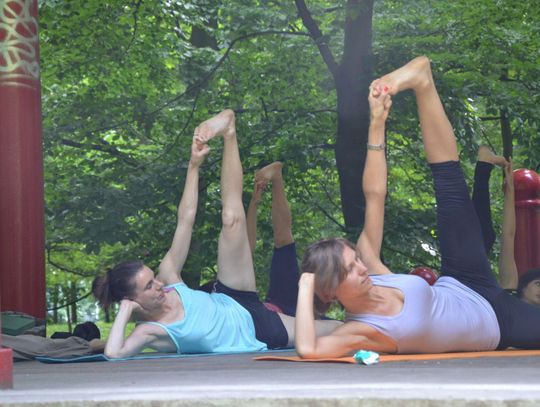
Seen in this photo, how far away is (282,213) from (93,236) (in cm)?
454

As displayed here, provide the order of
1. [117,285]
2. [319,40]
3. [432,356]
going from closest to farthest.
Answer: [432,356]
[117,285]
[319,40]

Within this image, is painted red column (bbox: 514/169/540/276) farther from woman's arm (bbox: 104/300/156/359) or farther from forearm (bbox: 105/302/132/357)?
forearm (bbox: 105/302/132/357)

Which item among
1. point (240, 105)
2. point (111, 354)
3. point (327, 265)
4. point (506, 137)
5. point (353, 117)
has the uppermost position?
point (240, 105)

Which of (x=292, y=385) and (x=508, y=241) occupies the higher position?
(x=508, y=241)

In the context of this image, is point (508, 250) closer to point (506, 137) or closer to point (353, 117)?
point (353, 117)

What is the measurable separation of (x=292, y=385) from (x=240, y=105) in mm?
10452

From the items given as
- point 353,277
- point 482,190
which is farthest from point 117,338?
point 482,190

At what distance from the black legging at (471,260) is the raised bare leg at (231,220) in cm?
153

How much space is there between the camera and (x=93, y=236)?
42.8 ft

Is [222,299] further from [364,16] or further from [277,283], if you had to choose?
[364,16]

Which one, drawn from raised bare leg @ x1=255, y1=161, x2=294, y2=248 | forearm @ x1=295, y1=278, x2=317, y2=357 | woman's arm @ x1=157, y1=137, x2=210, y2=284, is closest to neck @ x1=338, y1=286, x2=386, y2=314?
forearm @ x1=295, y1=278, x2=317, y2=357

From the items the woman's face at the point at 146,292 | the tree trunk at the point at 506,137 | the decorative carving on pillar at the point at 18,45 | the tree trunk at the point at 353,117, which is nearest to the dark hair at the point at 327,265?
the woman's face at the point at 146,292

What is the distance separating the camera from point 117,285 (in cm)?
698

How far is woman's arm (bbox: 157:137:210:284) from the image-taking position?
742 cm
